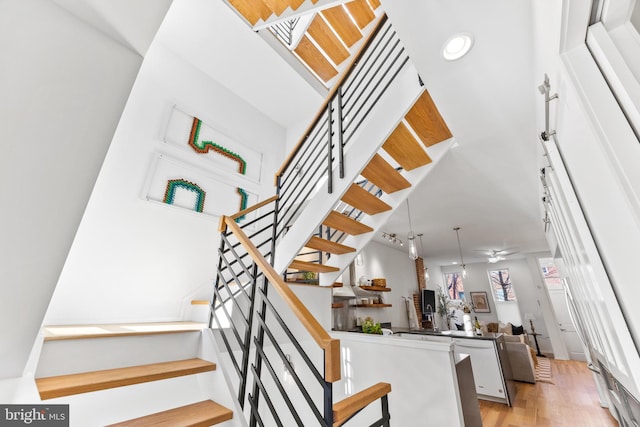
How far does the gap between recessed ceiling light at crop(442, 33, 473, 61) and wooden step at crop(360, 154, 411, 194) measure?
84 centimetres

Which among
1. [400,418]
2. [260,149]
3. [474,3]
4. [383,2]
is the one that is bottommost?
[400,418]

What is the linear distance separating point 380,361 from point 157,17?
10.0 ft

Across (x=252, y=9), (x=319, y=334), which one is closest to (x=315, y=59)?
(x=252, y=9)

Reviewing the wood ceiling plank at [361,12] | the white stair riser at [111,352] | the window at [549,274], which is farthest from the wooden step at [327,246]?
the window at [549,274]

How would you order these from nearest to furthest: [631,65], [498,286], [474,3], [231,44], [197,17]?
1. [631,65]
2. [474,3]
3. [197,17]
4. [231,44]
5. [498,286]

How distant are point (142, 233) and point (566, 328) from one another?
1060 centimetres

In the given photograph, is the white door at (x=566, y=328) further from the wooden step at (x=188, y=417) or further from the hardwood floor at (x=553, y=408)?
the wooden step at (x=188, y=417)

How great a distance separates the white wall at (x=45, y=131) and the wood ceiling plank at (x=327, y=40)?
3.41 metres

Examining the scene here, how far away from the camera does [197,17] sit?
128 inches

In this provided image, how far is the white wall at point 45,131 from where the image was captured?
803 millimetres

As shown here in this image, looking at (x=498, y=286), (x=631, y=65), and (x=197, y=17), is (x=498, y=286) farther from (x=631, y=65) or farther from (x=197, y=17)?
(x=197, y=17)

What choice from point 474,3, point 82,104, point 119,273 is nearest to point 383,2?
point 474,3

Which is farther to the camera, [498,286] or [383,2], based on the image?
[498,286]

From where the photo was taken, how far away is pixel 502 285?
343 inches
